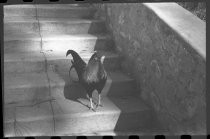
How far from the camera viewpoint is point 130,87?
4449mm

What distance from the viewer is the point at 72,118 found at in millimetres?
3869

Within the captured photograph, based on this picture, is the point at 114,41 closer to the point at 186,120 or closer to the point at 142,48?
the point at 142,48

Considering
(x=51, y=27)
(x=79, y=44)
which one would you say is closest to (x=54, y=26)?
(x=51, y=27)

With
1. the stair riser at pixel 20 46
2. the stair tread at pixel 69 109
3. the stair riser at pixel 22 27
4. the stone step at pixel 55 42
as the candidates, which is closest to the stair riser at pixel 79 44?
the stone step at pixel 55 42

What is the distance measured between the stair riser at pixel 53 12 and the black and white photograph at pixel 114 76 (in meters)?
0.38

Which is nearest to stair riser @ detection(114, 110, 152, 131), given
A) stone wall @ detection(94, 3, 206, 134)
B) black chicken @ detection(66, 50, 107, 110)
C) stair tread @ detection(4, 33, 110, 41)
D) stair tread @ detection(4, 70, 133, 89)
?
stone wall @ detection(94, 3, 206, 134)

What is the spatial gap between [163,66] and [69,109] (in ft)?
3.85

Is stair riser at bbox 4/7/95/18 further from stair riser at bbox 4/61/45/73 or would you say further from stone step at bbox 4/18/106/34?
stair riser at bbox 4/61/45/73

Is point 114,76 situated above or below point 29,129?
above

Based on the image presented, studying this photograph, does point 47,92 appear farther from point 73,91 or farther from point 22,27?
point 22,27

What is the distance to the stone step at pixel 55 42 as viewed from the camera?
4754 mm

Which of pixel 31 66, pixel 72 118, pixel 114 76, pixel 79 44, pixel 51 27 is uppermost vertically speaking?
pixel 51 27

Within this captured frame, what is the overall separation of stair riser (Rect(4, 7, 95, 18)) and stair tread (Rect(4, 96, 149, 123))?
184 centimetres

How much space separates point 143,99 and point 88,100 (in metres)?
0.70
